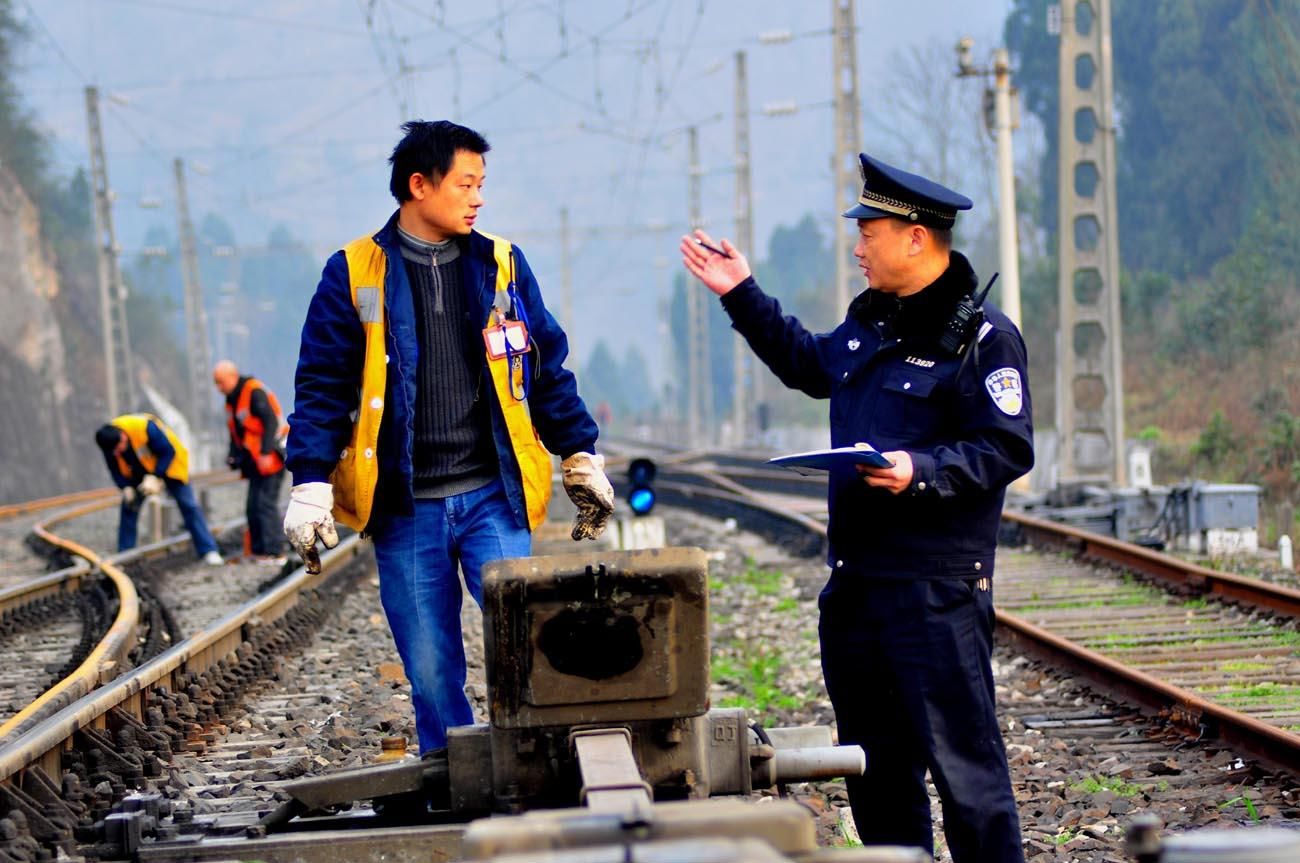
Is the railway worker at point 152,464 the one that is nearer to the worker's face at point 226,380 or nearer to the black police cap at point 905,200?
the worker's face at point 226,380

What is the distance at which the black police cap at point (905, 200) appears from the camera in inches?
160

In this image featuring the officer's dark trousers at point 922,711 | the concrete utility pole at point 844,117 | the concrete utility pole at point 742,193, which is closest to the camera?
the officer's dark trousers at point 922,711

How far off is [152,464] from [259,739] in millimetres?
8702

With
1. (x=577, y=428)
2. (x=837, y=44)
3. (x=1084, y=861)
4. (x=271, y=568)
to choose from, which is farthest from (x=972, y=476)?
(x=837, y=44)

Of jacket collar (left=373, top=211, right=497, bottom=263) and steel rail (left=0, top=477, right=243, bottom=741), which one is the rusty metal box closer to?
jacket collar (left=373, top=211, right=497, bottom=263)

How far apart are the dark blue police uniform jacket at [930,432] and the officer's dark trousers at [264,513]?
33.2 ft

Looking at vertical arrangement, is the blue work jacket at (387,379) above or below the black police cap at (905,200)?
below

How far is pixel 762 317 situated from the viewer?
14.7 feet

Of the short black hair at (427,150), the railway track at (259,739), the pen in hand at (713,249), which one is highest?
the short black hair at (427,150)

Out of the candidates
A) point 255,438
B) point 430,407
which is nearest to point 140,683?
point 430,407

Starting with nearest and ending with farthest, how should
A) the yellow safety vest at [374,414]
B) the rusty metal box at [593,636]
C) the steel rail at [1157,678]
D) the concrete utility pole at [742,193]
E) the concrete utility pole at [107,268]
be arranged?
the rusty metal box at [593,636] < the yellow safety vest at [374,414] < the steel rail at [1157,678] < the concrete utility pole at [107,268] < the concrete utility pole at [742,193]

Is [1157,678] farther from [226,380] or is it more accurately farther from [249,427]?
[226,380]

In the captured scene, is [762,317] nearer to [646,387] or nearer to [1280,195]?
[1280,195]

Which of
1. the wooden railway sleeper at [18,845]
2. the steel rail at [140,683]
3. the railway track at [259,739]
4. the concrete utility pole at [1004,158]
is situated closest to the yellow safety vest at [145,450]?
the steel rail at [140,683]
